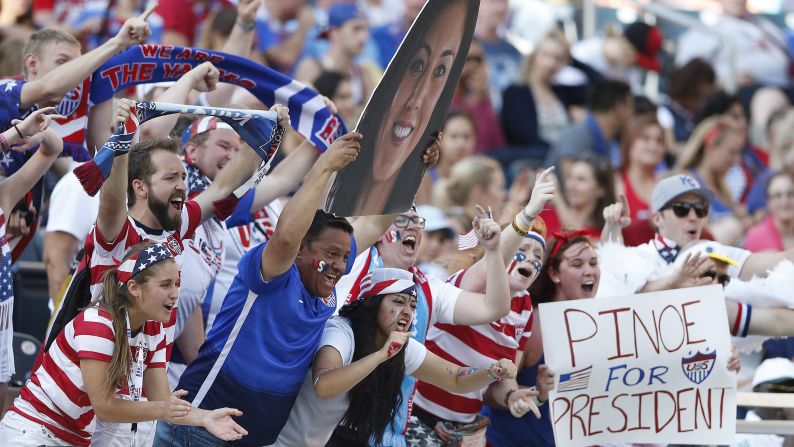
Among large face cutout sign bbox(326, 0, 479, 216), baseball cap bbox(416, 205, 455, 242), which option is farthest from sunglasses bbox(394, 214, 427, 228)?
baseball cap bbox(416, 205, 455, 242)

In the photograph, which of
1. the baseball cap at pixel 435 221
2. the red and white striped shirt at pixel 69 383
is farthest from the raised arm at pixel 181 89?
the baseball cap at pixel 435 221

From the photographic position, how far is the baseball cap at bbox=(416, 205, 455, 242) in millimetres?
8009

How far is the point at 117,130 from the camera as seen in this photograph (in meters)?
5.05

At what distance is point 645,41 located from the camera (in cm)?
1243

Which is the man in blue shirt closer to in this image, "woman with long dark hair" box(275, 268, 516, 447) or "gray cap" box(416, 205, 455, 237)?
"woman with long dark hair" box(275, 268, 516, 447)

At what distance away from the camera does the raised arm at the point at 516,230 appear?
584 cm

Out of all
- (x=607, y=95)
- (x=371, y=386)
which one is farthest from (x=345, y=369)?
(x=607, y=95)

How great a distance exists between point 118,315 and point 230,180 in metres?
1.11

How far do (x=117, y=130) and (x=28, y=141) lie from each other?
51cm

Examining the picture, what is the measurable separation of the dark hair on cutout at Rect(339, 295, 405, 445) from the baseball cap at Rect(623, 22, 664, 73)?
7.46m

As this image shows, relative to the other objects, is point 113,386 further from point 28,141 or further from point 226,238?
point 226,238

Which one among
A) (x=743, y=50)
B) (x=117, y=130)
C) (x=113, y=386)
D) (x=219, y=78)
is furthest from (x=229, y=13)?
(x=743, y=50)

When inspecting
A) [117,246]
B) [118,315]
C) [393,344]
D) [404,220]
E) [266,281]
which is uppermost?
[404,220]

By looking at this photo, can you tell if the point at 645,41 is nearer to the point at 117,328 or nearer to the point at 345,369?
the point at 345,369
